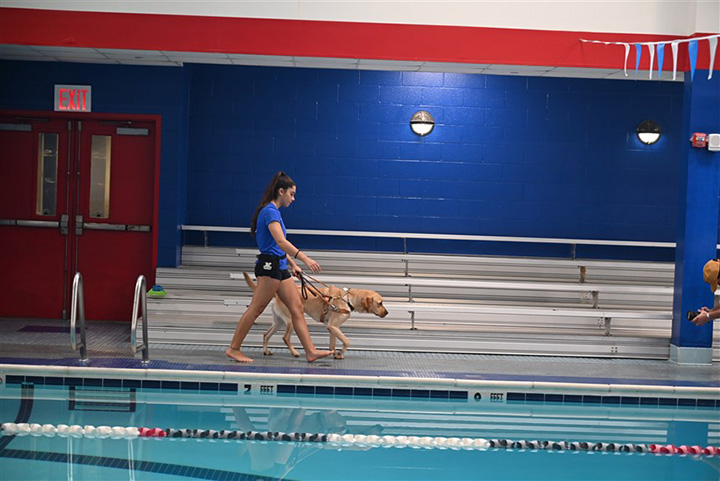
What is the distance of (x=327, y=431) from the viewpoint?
588cm

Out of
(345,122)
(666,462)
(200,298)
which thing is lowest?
(666,462)

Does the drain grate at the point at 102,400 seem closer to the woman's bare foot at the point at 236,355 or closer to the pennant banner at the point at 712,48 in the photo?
the woman's bare foot at the point at 236,355

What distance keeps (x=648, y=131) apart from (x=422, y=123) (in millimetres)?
2719

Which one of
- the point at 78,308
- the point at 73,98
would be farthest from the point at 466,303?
the point at 73,98

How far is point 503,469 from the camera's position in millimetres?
5219

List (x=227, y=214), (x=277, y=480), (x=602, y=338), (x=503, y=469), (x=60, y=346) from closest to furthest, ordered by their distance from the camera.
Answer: (x=277, y=480), (x=503, y=469), (x=60, y=346), (x=602, y=338), (x=227, y=214)

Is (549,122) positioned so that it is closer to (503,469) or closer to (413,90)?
(413,90)

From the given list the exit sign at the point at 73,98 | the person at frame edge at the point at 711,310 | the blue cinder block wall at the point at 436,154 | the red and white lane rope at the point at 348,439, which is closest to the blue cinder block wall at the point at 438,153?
the blue cinder block wall at the point at 436,154

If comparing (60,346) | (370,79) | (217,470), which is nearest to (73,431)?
(217,470)

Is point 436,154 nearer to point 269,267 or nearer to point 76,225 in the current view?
point 269,267

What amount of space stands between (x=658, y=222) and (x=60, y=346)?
6.97m

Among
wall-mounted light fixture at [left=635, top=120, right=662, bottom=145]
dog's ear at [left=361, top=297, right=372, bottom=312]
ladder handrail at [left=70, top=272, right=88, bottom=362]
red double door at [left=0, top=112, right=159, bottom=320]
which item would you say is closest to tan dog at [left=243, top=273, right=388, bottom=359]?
dog's ear at [left=361, top=297, right=372, bottom=312]

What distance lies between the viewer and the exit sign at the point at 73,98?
9.38 meters

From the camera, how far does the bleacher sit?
8.54 m
